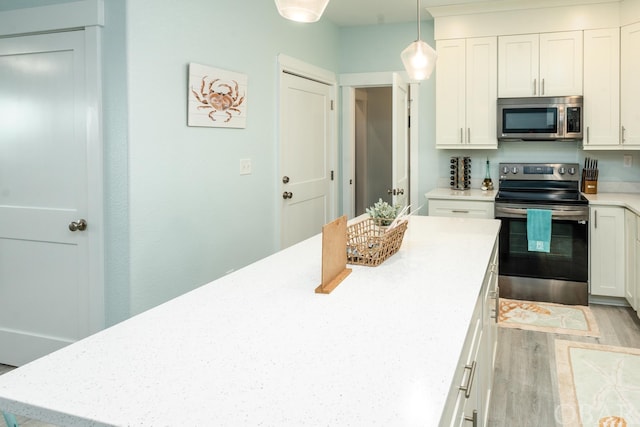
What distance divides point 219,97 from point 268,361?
7.65 ft

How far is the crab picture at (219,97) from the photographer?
296cm

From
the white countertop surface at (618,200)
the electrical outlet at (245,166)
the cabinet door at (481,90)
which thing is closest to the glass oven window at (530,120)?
the cabinet door at (481,90)

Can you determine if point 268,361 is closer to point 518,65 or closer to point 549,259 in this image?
point 549,259

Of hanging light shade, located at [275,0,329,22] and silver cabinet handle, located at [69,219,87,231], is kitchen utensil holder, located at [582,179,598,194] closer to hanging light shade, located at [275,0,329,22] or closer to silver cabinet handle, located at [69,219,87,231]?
hanging light shade, located at [275,0,329,22]

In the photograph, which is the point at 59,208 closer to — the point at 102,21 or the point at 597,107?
the point at 102,21

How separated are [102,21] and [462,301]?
215 cm

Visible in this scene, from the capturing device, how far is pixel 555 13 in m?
4.14

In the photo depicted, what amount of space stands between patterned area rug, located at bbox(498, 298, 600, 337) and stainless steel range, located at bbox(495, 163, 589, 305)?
0.10m

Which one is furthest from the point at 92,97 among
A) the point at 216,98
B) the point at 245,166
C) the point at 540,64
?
the point at 540,64

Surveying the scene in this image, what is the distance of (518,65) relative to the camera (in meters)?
4.27

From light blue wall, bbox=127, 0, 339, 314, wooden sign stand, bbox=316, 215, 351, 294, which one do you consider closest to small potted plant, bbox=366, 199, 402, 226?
wooden sign stand, bbox=316, 215, 351, 294

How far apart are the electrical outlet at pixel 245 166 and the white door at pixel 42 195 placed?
41.2 inches

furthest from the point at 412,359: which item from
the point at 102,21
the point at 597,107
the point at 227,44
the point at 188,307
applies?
the point at 597,107

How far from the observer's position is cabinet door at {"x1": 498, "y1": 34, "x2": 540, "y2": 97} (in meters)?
4.23
